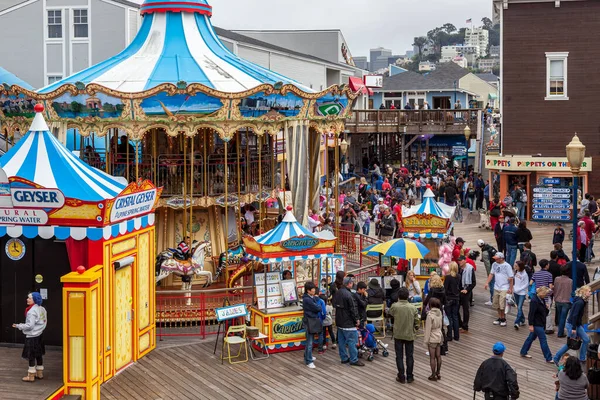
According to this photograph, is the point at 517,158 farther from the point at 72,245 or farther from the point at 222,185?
the point at 72,245

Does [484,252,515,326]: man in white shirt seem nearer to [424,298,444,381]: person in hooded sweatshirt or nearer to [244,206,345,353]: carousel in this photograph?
[244,206,345,353]: carousel

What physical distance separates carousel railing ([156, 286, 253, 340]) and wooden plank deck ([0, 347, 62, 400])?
2.87 m

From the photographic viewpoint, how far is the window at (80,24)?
3466cm

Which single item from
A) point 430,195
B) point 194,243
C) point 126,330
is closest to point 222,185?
point 194,243

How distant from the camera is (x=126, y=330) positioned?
15297 millimetres

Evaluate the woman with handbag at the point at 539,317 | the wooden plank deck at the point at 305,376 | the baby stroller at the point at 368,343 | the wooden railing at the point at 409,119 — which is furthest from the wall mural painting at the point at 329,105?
the wooden railing at the point at 409,119

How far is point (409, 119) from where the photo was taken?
5003 centimetres

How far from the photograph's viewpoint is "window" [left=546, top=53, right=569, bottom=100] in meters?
33.6

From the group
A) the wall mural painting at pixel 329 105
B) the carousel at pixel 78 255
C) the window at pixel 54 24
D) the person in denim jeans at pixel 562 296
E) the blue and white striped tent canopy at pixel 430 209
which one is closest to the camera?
the carousel at pixel 78 255

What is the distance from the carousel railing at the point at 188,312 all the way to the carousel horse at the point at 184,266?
61 cm

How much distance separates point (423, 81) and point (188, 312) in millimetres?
52264

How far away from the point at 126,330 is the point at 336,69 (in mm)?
41682

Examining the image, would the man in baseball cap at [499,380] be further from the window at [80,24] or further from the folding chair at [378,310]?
the window at [80,24]

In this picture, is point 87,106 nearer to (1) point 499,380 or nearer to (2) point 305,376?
(2) point 305,376
